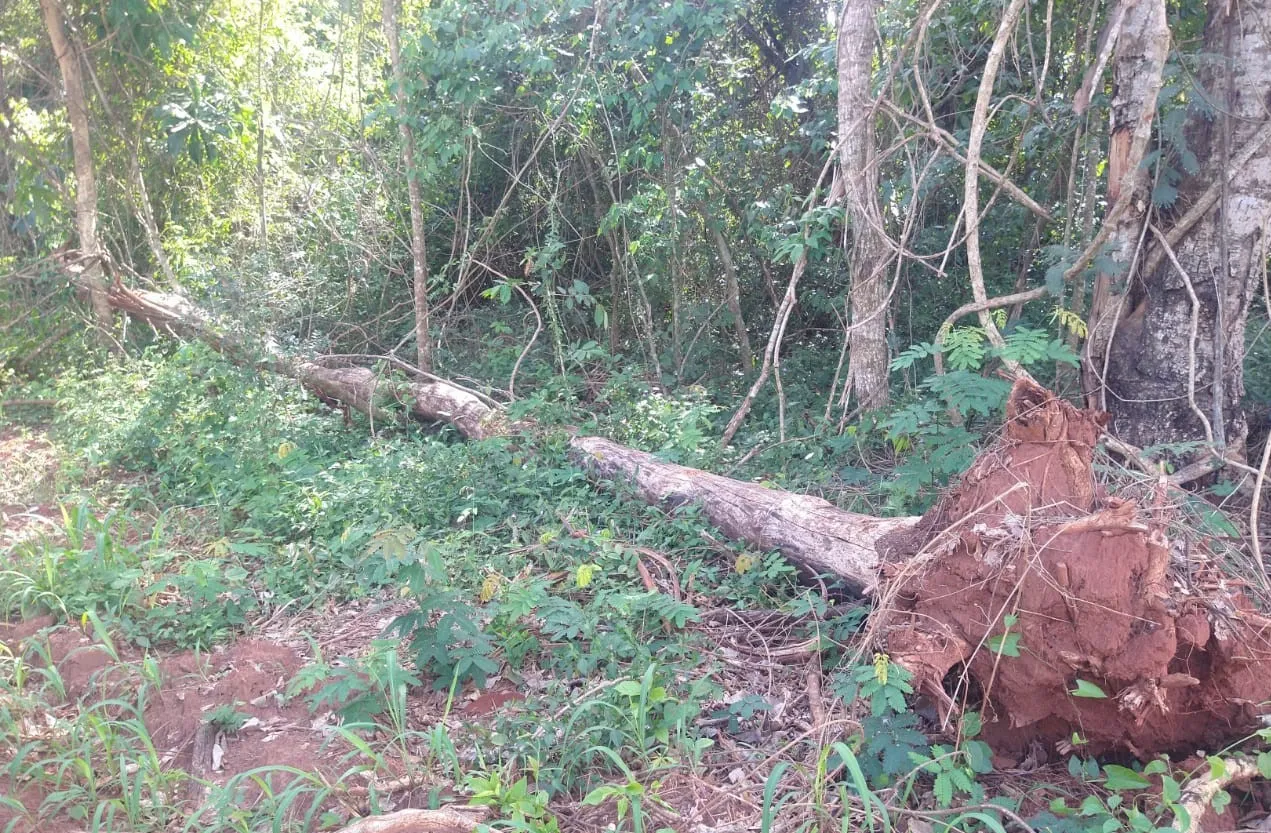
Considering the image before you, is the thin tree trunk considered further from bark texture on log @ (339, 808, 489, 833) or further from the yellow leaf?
bark texture on log @ (339, 808, 489, 833)

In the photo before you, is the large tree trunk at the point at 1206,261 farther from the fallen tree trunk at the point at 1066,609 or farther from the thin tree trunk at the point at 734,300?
the thin tree trunk at the point at 734,300

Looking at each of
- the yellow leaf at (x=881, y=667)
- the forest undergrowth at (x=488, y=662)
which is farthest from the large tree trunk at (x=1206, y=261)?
the yellow leaf at (x=881, y=667)

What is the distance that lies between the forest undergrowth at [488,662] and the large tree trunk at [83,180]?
126 inches

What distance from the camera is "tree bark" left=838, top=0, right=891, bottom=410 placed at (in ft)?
Result: 15.7

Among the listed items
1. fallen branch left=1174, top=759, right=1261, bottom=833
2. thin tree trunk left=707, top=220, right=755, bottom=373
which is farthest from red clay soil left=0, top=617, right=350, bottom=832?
thin tree trunk left=707, top=220, right=755, bottom=373

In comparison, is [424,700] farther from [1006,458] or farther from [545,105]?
[545,105]

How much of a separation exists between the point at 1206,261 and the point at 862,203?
1.66m

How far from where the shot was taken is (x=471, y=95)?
6.44 m

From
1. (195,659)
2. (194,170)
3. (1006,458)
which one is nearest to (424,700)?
(195,659)

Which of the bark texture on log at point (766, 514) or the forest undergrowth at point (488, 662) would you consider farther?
the bark texture on log at point (766, 514)

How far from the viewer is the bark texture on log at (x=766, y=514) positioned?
3.48m

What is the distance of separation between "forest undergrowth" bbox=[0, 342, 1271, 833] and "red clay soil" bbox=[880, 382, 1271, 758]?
0.12 metres

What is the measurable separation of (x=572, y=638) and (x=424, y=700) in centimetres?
58

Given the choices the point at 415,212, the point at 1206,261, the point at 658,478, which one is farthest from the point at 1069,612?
the point at 415,212
